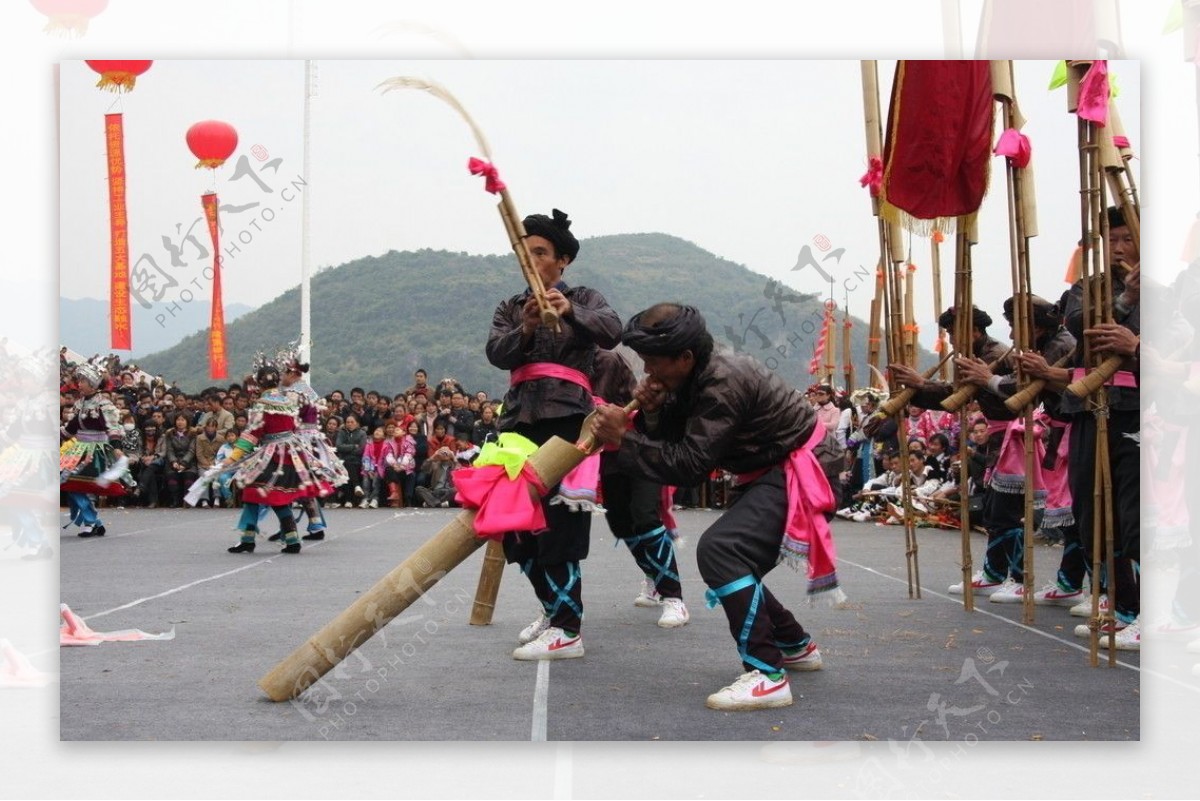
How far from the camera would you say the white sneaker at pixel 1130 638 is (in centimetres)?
440

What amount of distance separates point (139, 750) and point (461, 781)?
2.77 ft

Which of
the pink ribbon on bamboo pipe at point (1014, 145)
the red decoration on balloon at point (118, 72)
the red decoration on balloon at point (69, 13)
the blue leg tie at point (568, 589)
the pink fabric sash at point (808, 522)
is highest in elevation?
the red decoration on balloon at point (69, 13)

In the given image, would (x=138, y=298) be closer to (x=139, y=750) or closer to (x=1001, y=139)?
(x=139, y=750)

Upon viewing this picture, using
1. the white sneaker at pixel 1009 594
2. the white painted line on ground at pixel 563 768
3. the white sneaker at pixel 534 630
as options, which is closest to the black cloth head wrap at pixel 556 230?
the white sneaker at pixel 534 630

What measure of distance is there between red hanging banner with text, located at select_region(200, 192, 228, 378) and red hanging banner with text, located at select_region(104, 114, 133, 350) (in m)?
1.10

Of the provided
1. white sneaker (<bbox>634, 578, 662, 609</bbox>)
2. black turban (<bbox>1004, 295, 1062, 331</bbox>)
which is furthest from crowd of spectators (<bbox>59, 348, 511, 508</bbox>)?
black turban (<bbox>1004, 295, 1062, 331</bbox>)

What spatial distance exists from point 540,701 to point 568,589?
0.70 meters

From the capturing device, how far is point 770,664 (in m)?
3.60

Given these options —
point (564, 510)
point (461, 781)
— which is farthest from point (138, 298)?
point (461, 781)

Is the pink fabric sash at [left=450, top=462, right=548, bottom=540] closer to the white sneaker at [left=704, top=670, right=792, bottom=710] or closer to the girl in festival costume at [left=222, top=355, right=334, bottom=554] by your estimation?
the white sneaker at [left=704, top=670, right=792, bottom=710]

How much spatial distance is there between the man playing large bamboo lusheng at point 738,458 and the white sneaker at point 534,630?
1023mm

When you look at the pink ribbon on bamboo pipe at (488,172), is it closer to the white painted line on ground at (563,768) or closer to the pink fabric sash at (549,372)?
the pink fabric sash at (549,372)

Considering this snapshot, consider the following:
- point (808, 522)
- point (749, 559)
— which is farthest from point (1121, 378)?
point (749, 559)

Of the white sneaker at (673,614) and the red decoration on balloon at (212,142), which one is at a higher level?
the red decoration on balloon at (212,142)
